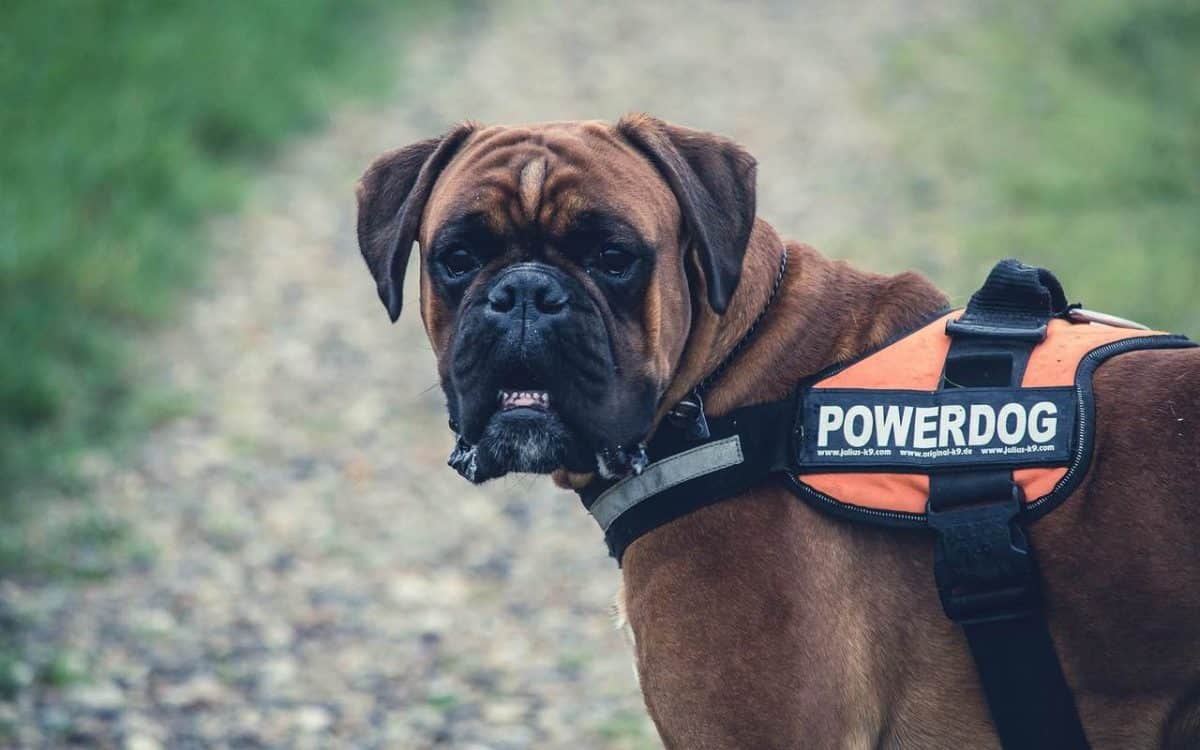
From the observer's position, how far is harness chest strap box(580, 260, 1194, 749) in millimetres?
2566

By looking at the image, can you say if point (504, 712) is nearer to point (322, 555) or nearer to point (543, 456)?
point (322, 555)

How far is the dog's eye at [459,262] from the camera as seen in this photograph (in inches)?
121

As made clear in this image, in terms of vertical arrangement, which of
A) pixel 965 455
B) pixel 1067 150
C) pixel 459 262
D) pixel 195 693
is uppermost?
pixel 1067 150

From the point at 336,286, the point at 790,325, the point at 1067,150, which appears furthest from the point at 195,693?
the point at 1067,150

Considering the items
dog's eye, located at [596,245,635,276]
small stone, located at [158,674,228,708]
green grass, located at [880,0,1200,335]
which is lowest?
small stone, located at [158,674,228,708]

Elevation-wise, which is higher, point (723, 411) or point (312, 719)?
point (723, 411)

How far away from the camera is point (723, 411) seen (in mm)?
2941

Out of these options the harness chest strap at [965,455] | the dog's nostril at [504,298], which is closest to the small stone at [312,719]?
the harness chest strap at [965,455]

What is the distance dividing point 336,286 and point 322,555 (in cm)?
334

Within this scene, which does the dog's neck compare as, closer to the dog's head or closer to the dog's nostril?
the dog's head

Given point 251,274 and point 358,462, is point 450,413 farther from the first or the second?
point 251,274

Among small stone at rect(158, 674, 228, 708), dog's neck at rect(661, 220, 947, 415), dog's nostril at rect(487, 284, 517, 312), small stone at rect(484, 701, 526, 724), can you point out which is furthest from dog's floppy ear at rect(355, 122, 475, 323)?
small stone at rect(158, 674, 228, 708)

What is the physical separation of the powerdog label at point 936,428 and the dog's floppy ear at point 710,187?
0.38 meters

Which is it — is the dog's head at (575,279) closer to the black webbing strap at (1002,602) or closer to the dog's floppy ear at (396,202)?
the dog's floppy ear at (396,202)
